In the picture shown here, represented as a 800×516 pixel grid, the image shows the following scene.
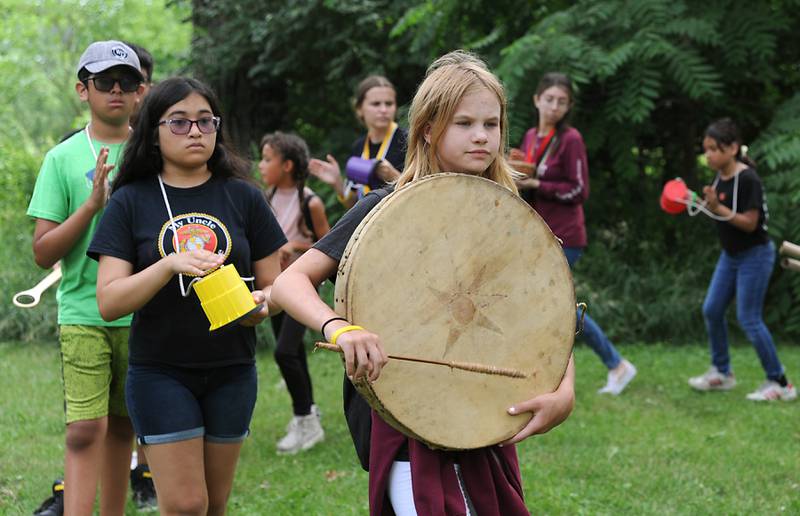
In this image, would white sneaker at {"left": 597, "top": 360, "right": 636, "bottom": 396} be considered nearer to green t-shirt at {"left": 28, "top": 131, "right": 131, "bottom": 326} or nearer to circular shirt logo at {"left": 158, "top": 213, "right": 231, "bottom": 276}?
green t-shirt at {"left": 28, "top": 131, "right": 131, "bottom": 326}

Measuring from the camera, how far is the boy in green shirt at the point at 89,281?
11.9ft

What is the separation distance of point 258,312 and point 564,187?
3.65m

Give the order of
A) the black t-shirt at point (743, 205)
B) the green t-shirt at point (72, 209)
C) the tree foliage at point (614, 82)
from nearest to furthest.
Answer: the green t-shirt at point (72, 209) → the black t-shirt at point (743, 205) → the tree foliage at point (614, 82)

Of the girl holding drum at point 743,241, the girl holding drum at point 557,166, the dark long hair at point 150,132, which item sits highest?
the dark long hair at point 150,132

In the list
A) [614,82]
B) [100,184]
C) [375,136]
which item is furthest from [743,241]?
[100,184]

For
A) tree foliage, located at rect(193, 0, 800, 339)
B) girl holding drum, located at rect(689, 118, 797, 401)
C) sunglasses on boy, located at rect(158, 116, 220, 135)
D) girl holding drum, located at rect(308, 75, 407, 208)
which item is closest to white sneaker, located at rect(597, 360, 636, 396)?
girl holding drum, located at rect(689, 118, 797, 401)

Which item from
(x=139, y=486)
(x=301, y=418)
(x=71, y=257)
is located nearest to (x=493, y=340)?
(x=71, y=257)

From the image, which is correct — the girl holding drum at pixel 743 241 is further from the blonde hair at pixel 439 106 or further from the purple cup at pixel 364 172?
the blonde hair at pixel 439 106

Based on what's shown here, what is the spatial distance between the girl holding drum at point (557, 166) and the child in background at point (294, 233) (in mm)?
1404

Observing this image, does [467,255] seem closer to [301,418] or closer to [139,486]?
[139,486]

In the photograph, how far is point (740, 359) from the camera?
8.50 m

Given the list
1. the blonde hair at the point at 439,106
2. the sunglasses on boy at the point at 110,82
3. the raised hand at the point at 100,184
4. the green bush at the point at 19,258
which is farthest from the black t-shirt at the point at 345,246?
the green bush at the point at 19,258

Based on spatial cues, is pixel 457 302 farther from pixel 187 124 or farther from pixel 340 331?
pixel 187 124

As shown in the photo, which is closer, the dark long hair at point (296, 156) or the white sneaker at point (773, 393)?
the dark long hair at point (296, 156)
